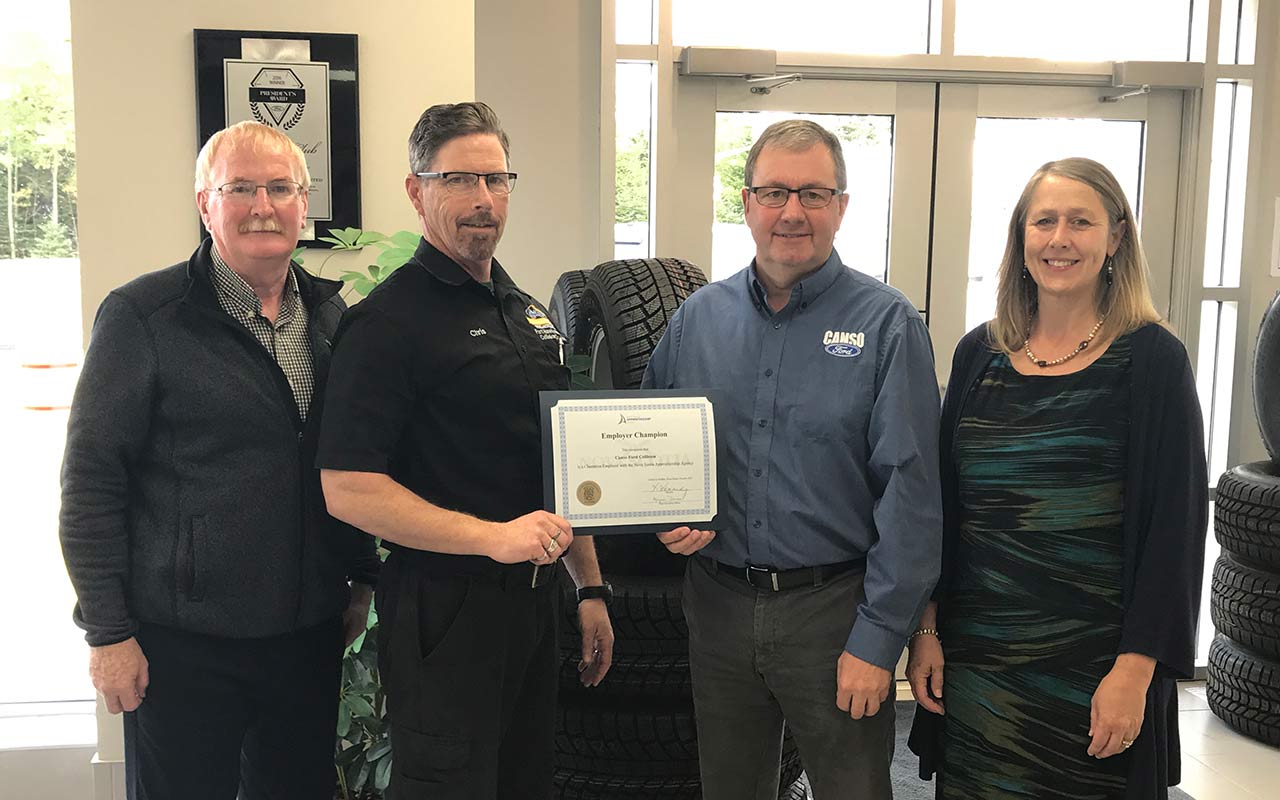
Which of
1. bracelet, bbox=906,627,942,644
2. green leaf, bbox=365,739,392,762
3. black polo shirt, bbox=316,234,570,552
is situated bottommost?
green leaf, bbox=365,739,392,762

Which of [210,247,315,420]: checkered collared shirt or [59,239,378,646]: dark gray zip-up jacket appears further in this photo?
[210,247,315,420]: checkered collared shirt

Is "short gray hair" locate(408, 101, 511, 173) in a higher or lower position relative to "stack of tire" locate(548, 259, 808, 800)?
higher

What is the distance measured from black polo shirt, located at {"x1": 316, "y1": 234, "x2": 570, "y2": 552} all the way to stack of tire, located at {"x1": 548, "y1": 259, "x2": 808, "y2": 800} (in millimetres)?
849

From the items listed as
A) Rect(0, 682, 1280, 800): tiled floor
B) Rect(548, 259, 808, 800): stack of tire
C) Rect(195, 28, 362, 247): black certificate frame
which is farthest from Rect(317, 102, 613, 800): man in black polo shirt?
Rect(0, 682, 1280, 800): tiled floor

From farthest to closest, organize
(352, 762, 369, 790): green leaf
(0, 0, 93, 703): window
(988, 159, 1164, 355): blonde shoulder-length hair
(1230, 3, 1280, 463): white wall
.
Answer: (1230, 3, 1280, 463): white wall, (0, 0, 93, 703): window, (352, 762, 369, 790): green leaf, (988, 159, 1164, 355): blonde shoulder-length hair

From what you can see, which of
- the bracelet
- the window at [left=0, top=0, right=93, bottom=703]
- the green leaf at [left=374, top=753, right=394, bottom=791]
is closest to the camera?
the bracelet

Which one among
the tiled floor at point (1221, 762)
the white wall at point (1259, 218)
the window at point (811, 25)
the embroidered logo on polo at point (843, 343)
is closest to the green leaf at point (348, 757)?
the embroidered logo on polo at point (843, 343)

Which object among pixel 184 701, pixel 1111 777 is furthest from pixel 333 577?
pixel 1111 777

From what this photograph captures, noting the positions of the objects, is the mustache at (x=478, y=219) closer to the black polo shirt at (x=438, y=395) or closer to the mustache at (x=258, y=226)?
the black polo shirt at (x=438, y=395)

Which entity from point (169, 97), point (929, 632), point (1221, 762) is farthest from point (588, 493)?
point (1221, 762)

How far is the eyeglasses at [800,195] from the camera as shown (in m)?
1.87

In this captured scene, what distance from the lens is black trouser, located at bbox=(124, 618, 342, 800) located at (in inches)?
72.0

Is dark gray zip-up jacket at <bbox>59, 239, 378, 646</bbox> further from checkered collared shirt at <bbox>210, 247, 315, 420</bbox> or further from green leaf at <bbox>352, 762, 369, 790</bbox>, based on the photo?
green leaf at <bbox>352, 762, 369, 790</bbox>

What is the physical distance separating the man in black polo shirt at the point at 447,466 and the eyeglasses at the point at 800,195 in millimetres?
473
